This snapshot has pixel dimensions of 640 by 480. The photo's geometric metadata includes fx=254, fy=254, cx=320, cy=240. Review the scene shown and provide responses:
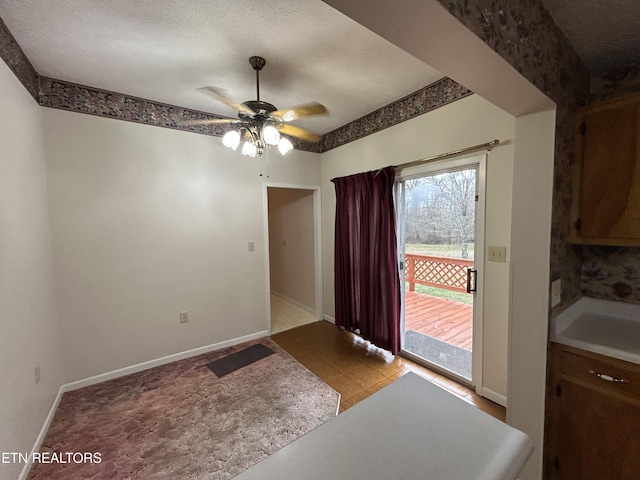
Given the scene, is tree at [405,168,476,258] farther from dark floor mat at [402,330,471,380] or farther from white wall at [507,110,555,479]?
dark floor mat at [402,330,471,380]

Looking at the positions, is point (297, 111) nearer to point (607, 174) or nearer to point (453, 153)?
point (453, 153)

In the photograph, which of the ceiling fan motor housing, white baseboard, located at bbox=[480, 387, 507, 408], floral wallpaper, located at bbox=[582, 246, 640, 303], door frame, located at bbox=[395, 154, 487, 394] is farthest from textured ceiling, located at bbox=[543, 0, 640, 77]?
white baseboard, located at bbox=[480, 387, 507, 408]

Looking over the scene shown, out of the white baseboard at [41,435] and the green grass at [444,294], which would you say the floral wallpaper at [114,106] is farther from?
the green grass at [444,294]

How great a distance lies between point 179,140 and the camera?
266cm

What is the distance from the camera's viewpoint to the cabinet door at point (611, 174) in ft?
4.25

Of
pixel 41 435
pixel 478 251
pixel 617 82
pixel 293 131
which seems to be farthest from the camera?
pixel 293 131

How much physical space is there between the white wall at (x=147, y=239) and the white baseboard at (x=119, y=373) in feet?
0.16

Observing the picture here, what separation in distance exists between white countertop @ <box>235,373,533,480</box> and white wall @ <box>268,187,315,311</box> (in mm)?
3168

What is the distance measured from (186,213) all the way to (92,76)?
1.30 m

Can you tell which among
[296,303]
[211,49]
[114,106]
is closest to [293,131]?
[211,49]

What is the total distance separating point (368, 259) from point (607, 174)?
6.35 ft

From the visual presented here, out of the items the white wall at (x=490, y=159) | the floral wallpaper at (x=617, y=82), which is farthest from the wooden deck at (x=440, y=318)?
the floral wallpaper at (x=617, y=82)

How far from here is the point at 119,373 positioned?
2.45 meters

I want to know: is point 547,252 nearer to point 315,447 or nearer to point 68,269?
point 315,447
